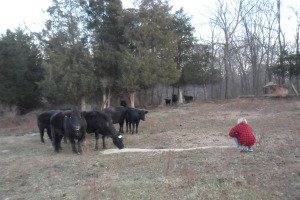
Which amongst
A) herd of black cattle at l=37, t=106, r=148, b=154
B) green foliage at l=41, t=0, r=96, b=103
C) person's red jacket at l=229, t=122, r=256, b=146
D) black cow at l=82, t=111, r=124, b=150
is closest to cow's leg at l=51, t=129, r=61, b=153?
herd of black cattle at l=37, t=106, r=148, b=154

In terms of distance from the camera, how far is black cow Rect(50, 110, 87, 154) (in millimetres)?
16219

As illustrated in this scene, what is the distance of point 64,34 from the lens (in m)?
31.9

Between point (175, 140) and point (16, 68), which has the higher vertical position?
point (16, 68)

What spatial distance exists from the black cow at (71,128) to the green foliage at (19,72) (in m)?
19.0

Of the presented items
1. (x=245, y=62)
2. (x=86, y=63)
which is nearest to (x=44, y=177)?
(x=86, y=63)

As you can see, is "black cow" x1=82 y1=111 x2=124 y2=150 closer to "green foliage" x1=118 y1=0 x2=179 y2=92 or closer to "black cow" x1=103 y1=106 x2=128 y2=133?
"black cow" x1=103 y1=106 x2=128 y2=133

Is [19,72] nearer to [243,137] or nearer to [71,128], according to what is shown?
[71,128]

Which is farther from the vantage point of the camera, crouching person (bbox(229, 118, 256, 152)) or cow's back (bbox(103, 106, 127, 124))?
cow's back (bbox(103, 106, 127, 124))

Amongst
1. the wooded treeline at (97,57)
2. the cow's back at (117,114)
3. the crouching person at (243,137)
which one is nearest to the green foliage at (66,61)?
the wooded treeline at (97,57)

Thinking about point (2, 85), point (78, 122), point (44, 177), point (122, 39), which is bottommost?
point (44, 177)

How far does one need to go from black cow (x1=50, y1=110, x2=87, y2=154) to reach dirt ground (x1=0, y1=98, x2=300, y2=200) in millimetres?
497

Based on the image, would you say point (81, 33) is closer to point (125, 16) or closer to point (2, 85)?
point (125, 16)

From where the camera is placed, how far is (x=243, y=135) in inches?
544

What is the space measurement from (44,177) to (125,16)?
22.9 metres
